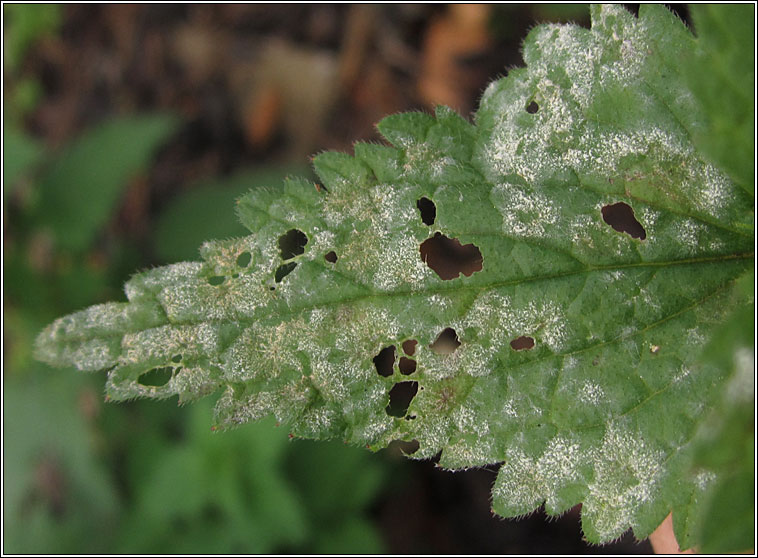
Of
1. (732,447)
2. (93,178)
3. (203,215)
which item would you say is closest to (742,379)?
(732,447)

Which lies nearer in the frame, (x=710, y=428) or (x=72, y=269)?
(x=710, y=428)

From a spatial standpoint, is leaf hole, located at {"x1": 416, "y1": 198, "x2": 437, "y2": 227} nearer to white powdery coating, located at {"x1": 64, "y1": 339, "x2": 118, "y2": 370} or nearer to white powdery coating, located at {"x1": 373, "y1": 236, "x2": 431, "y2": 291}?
white powdery coating, located at {"x1": 373, "y1": 236, "x2": 431, "y2": 291}

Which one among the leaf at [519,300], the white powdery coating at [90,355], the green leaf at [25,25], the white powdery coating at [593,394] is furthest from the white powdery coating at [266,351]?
the green leaf at [25,25]

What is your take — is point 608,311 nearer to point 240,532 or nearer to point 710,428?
point 710,428

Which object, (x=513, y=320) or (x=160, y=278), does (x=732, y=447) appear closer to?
(x=513, y=320)

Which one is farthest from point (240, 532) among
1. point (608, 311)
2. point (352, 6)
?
point (352, 6)
